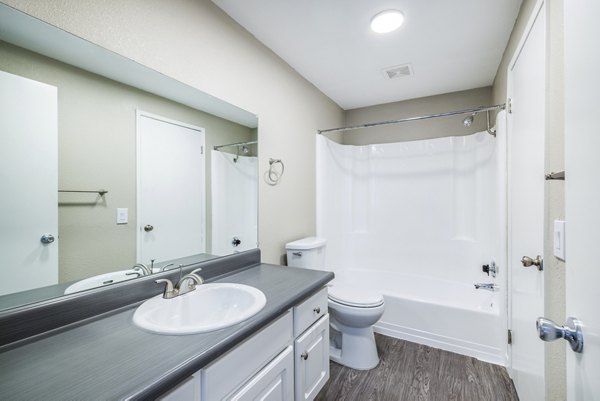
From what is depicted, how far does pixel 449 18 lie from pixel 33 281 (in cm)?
243

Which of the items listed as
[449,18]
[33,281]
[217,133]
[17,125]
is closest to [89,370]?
[33,281]

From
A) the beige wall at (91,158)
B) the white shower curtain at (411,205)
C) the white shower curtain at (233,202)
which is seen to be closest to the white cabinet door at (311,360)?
the white shower curtain at (233,202)

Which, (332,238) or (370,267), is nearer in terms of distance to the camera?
(332,238)

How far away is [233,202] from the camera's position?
170 centimetres

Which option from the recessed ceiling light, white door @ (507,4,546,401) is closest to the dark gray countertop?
white door @ (507,4,546,401)

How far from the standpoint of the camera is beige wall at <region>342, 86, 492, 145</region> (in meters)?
2.72

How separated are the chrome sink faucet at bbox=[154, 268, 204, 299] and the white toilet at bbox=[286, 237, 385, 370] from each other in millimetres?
916

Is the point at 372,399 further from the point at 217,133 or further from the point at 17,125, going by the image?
the point at 17,125

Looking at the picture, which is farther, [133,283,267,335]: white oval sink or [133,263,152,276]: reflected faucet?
[133,263,152,276]: reflected faucet

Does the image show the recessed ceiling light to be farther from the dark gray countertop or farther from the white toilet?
the dark gray countertop

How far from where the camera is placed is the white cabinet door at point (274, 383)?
3.01ft

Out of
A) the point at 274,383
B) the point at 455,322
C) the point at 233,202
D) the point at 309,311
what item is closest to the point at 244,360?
the point at 274,383

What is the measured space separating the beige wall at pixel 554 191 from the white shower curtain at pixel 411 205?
1.57 meters

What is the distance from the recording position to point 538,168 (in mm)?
1199
